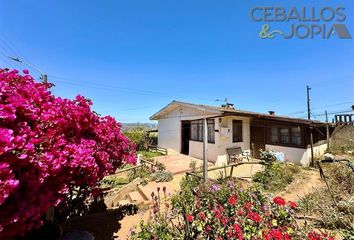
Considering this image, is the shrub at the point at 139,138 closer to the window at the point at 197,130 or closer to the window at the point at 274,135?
the window at the point at 197,130

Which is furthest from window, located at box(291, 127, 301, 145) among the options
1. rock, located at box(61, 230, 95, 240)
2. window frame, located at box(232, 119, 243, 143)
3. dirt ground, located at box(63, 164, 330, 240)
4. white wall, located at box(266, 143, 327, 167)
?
rock, located at box(61, 230, 95, 240)

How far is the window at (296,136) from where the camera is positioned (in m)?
12.1

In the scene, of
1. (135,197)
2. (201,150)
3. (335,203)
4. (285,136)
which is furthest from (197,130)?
(335,203)

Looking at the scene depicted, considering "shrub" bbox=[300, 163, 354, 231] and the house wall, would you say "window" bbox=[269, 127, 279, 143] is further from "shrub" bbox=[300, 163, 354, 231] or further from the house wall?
→ "shrub" bbox=[300, 163, 354, 231]

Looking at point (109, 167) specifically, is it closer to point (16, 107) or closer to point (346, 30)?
point (16, 107)

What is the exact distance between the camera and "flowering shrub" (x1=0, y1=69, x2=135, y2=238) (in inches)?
75.7

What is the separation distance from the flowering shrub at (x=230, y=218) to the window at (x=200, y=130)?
8853 mm

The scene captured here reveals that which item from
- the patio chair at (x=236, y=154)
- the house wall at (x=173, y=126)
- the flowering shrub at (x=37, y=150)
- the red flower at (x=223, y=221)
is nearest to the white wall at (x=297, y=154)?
the patio chair at (x=236, y=154)

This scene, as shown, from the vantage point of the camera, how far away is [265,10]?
7.16 metres

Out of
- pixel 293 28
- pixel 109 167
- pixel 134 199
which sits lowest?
pixel 134 199

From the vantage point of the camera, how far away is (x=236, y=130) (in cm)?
1327

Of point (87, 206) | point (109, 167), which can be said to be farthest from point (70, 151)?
point (87, 206)

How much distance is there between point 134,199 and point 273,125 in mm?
10450

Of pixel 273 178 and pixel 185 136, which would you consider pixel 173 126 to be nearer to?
pixel 185 136
